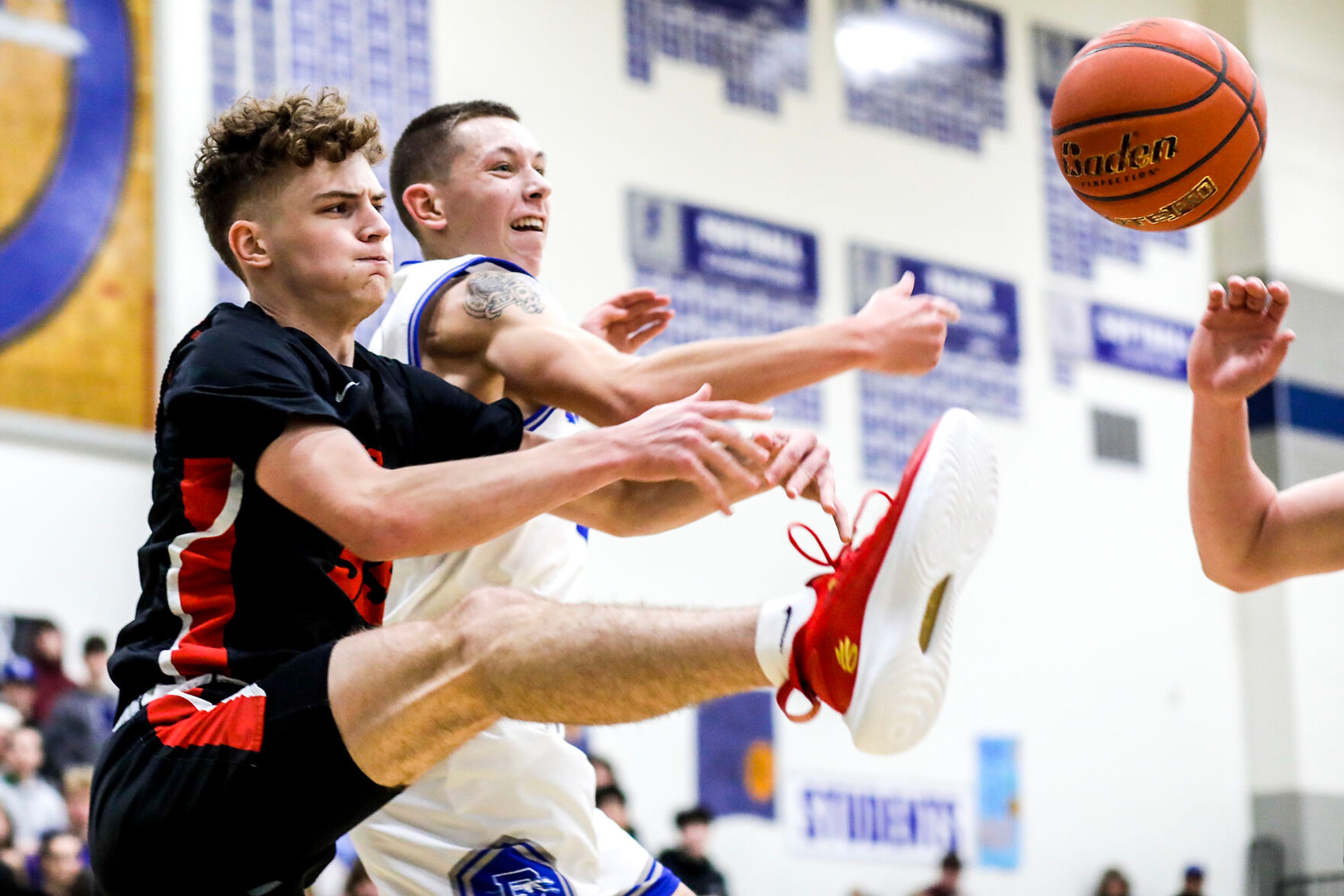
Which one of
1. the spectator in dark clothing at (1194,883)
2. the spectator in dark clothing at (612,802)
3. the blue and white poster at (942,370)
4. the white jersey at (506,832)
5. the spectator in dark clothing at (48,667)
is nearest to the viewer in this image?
the white jersey at (506,832)

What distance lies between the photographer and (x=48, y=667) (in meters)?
9.11

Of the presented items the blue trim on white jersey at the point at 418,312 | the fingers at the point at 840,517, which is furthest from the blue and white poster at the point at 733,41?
the fingers at the point at 840,517

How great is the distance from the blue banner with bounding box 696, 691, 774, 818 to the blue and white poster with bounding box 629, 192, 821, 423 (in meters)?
2.33

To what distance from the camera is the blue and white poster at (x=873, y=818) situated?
41.7ft

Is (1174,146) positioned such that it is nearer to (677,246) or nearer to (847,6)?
(677,246)

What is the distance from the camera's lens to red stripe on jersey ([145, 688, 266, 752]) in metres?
3.11

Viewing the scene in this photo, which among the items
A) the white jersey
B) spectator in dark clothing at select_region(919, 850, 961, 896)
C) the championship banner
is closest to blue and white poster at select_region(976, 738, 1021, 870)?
spectator in dark clothing at select_region(919, 850, 961, 896)

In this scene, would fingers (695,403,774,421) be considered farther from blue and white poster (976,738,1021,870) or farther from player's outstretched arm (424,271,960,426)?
blue and white poster (976,738,1021,870)

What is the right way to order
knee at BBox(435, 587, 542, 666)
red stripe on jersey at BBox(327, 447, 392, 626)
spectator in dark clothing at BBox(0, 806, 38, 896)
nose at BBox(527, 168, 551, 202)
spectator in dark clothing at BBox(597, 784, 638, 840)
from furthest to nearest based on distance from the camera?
1. spectator in dark clothing at BBox(597, 784, 638, 840)
2. spectator in dark clothing at BBox(0, 806, 38, 896)
3. nose at BBox(527, 168, 551, 202)
4. red stripe on jersey at BBox(327, 447, 392, 626)
5. knee at BBox(435, 587, 542, 666)

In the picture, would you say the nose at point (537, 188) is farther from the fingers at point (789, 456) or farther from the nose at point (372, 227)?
the fingers at point (789, 456)

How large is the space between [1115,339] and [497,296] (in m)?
12.3

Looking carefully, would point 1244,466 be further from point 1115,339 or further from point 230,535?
point 1115,339

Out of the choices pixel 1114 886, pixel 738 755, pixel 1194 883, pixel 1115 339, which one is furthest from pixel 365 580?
pixel 1115 339

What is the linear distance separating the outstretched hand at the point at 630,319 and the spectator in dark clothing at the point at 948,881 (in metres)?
9.19
